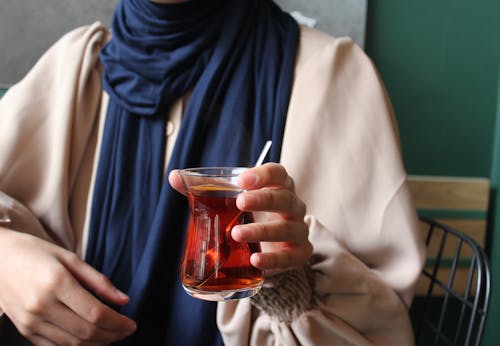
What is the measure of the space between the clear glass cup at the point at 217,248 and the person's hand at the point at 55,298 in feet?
0.71

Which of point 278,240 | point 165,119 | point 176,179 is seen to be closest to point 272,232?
point 278,240

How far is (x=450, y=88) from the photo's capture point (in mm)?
1742

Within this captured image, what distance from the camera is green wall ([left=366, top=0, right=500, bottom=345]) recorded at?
169cm

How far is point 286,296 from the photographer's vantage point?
78cm

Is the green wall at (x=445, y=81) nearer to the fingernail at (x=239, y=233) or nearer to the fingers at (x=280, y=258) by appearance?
the fingers at (x=280, y=258)

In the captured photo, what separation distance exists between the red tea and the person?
12 centimetres

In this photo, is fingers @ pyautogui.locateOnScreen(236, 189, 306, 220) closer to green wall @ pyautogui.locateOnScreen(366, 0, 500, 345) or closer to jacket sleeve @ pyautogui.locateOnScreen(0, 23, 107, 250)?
jacket sleeve @ pyautogui.locateOnScreen(0, 23, 107, 250)

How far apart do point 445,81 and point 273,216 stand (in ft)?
4.23

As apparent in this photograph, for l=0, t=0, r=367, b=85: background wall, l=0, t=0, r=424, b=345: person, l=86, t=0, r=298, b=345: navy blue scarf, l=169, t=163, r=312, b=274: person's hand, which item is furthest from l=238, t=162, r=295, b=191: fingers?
l=0, t=0, r=367, b=85: background wall

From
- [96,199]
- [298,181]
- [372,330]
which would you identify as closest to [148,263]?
[96,199]

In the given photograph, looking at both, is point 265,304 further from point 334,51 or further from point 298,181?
point 334,51

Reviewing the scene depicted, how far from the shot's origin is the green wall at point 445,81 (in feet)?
5.54

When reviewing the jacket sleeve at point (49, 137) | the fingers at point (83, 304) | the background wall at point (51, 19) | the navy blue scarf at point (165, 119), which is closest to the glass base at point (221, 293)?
the fingers at point (83, 304)

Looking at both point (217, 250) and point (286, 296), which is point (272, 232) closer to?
point (217, 250)
